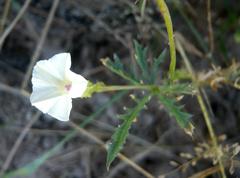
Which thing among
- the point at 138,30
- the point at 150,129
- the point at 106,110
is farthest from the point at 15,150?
the point at 138,30

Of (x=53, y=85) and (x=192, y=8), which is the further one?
(x=192, y=8)

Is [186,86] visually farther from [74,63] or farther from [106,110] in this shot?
[74,63]

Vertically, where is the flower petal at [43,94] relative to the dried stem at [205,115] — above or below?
above

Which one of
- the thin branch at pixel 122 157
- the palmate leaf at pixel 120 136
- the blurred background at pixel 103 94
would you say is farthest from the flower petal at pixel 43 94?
the blurred background at pixel 103 94

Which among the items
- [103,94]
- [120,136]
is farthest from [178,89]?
[103,94]

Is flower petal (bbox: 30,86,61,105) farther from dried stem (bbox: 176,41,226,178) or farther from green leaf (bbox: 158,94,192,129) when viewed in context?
dried stem (bbox: 176,41,226,178)

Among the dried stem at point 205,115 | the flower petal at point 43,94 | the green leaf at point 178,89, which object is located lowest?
the dried stem at point 205,115

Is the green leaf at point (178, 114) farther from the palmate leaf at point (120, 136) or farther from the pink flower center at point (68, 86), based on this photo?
the pink flower center at point (68, 86)
